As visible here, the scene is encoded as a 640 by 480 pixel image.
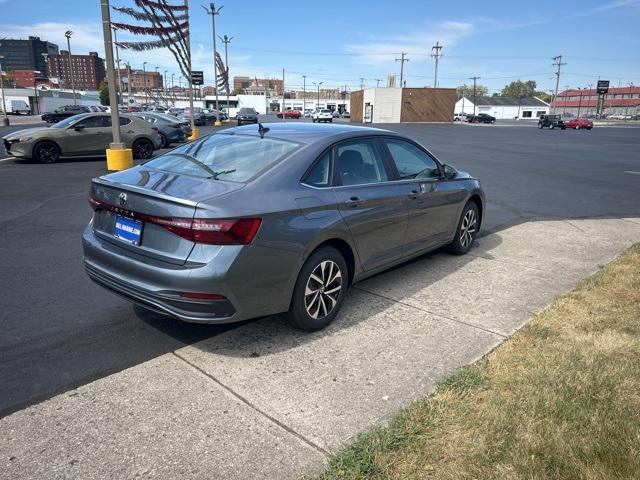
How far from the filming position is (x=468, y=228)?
6270 mm

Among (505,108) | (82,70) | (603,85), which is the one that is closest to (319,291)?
(603,85)

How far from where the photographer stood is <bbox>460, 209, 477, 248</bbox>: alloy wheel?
6.13m

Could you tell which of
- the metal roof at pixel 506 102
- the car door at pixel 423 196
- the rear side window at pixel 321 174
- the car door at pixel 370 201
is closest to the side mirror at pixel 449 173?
the car door at pixel 423 196

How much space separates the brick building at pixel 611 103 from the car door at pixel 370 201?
5828 inches

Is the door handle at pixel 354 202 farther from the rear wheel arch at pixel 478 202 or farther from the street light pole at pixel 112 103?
the street light pole at pixel 112 103

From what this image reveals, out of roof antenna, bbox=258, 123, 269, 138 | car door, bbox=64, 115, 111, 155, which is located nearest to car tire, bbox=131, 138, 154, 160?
car door, bbox=64, 115, 111, 155

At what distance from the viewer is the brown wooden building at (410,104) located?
227 ft

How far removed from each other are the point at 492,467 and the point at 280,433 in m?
1.12

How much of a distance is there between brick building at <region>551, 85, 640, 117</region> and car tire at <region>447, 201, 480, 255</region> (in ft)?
479

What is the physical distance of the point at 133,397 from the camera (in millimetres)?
3082

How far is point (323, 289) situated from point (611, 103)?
172183mm

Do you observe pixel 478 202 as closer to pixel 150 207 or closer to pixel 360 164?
pixel 360 164

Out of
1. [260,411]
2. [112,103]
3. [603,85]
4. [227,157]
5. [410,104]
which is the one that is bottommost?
[260,411]

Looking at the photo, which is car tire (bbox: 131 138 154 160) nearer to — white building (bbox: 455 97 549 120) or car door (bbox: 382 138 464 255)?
car door (bbox: 382 138 464 255)
